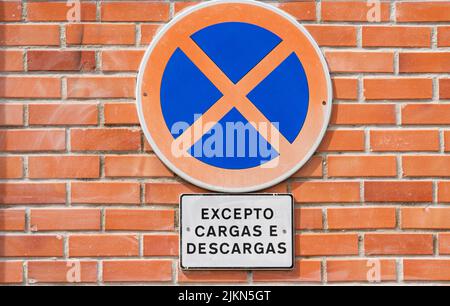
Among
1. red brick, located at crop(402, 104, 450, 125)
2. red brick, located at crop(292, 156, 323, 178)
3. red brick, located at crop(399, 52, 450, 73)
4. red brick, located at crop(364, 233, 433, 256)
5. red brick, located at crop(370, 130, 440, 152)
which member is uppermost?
red brick, located at crop(399, 52, 450, 73)

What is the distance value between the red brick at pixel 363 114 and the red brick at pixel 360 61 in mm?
116

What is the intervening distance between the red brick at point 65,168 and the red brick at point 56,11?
46 centimetres

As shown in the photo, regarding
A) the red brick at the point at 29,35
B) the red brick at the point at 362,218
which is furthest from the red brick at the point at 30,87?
the red brick at the point at 362,218

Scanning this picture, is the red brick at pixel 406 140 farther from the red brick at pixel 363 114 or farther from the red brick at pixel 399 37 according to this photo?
the red brick at pixel 399 37

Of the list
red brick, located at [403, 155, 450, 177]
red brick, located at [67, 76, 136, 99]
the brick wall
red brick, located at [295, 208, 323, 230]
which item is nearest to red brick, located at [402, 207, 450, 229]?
the brick wall

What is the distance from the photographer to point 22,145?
253cm

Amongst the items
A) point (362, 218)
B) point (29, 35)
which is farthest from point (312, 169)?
point (29, 35)

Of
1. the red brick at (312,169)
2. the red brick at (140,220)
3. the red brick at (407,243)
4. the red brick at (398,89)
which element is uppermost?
the red brick at (398,89)

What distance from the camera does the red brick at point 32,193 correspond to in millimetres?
2525

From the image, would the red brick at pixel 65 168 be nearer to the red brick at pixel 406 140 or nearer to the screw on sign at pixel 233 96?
the screw on sign at pixel 233 96

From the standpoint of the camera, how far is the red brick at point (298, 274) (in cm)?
253

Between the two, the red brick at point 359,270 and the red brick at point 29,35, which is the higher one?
the red brick at point 29,35

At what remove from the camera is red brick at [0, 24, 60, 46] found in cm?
254

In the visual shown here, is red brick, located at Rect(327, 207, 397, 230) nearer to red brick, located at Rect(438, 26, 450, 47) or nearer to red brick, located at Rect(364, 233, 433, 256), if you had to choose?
red brick, located at Rect(364, 233, 433, 256)
